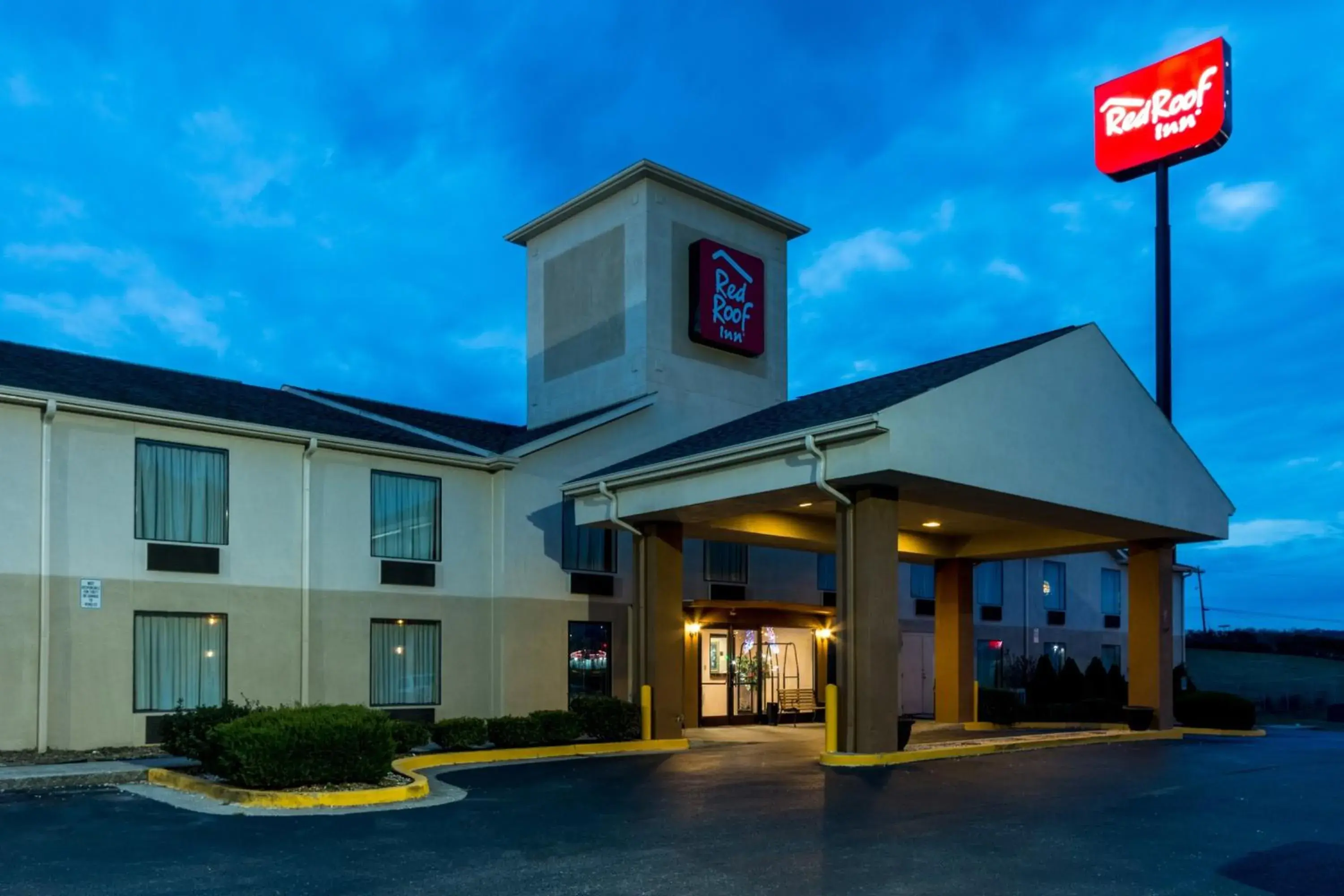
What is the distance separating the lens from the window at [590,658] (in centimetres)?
2452

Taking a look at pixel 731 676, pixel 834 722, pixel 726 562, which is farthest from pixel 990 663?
pixel 834 722

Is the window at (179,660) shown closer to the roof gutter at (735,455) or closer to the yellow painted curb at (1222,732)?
the roof gutter at (735,455)

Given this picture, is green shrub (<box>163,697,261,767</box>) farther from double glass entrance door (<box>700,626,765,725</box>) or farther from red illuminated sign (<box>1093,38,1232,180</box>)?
red illuminated sign (<box>1093,38,1232,180</box>)

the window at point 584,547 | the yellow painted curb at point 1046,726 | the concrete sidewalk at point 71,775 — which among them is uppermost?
the window at point 584,547

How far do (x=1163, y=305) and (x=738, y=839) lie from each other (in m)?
25.0

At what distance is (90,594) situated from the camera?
1838 cm

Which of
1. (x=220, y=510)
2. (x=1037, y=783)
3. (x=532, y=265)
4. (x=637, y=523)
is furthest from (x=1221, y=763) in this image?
(x=532, y=265)

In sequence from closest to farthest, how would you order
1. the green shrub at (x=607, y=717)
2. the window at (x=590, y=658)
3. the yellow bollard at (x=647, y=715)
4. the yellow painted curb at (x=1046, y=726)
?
1. the green shrub at (x=607, y=717)
2. the yellow bollard at (x=647, y=715)
3. the window at (x=590, y=658)
4. the yellow painted curb at (x=1046, y=726)

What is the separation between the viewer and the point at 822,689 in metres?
29.6

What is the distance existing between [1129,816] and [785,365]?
Answer: 18778mm

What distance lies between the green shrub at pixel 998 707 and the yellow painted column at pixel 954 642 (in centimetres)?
34

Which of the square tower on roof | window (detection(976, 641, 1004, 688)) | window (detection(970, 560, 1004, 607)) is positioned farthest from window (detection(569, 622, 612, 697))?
window (detection(976, 641, 1004, 688))

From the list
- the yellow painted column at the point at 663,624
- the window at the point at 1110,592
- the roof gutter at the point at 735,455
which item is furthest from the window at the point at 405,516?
the window at the point at 1110,592

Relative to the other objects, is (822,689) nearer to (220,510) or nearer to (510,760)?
(510,760)
